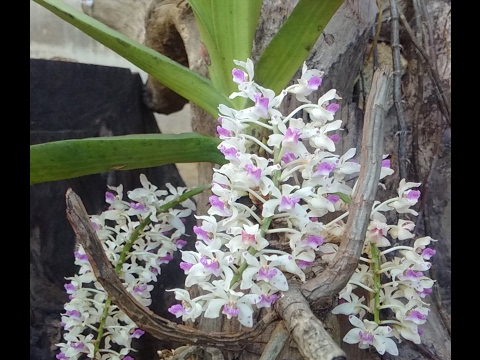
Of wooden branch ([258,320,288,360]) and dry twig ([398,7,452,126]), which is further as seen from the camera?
dry twig ([398,7,452,126])

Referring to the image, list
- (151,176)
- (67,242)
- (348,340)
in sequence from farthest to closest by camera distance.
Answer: (151,176), (67,242), (348,340)

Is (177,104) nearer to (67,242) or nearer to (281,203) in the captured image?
(67,242)

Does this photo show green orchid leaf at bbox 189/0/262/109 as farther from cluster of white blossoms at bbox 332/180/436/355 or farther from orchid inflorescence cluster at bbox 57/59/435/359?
cluster of white blossoms at bbox 332/180/436/355

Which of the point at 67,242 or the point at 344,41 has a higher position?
the point at 344,41

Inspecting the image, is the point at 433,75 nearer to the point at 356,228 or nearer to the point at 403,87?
the point at 403,87

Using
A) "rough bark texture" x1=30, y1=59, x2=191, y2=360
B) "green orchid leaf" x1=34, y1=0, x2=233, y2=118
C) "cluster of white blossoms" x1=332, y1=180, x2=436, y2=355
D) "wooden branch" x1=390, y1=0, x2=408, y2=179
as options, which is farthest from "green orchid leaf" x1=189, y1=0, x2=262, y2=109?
"rough bark texture" x1=30, y1=59, x2=191, y2=360

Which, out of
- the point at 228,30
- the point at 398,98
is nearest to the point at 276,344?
the point at 228,30
